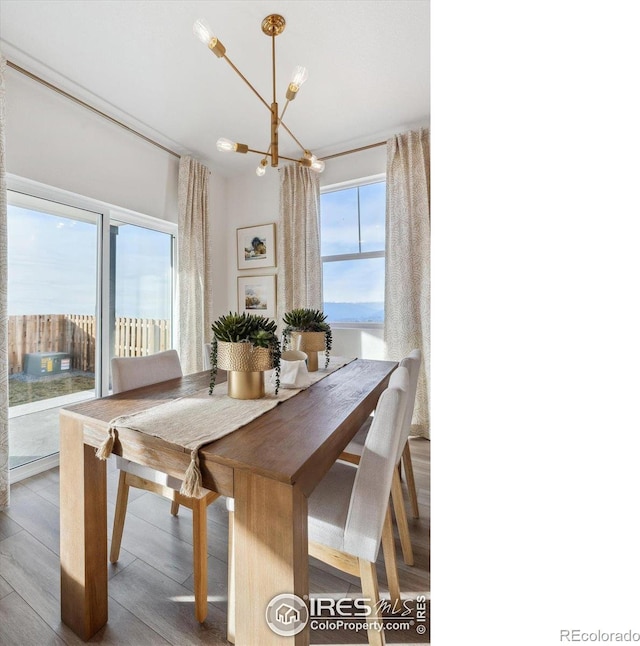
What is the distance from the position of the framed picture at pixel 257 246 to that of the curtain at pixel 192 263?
45cm

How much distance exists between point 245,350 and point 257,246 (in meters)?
2.60

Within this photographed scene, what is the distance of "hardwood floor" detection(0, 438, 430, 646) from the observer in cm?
111

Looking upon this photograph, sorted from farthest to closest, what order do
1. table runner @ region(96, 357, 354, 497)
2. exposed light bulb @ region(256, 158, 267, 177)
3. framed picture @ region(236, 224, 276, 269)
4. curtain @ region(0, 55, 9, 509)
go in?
framed picture @ region(236, 224, 276, 269), exposed light bulb @ region(256, 158, 267, 177), curtain @ region(0, 55, 9, 509), table runner @ region(96, 357, 354, 497)

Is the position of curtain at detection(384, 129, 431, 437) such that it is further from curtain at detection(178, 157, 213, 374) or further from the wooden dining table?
curtain at detection(178, 157, 213, 374)

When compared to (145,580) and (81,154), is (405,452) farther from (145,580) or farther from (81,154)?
(81,154)

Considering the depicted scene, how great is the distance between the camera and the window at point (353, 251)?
10.3ft

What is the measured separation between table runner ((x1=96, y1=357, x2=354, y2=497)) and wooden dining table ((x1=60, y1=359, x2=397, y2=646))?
1.0 inches

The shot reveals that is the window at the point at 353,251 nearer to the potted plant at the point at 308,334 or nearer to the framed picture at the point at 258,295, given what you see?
the framed picture at the point at 258,295

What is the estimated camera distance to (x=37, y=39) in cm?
186

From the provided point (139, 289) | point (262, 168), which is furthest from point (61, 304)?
point (262, 168)

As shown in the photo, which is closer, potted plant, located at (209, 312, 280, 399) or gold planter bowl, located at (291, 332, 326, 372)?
potted plant, located at (209, 312, 280, 399)
